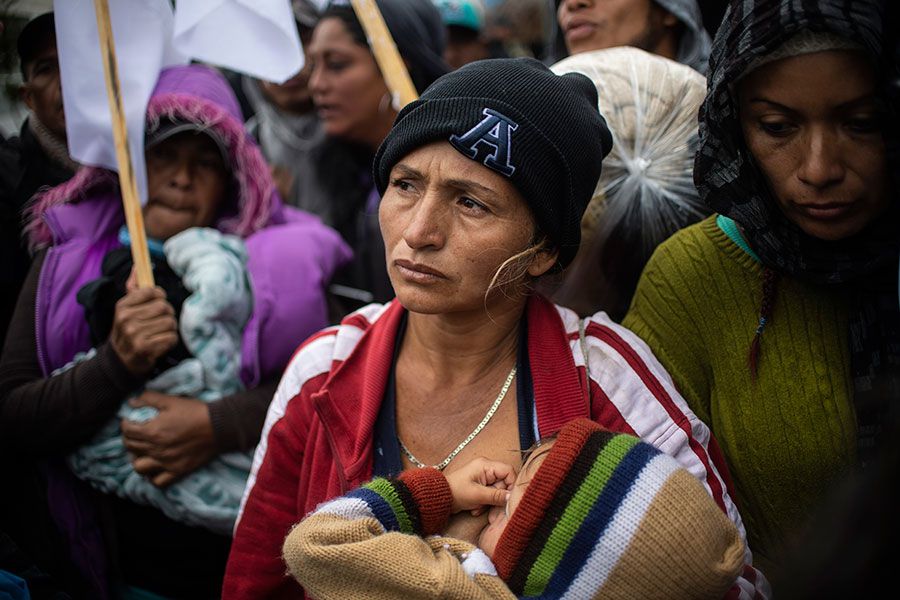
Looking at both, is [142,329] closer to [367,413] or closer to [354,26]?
[367,413]

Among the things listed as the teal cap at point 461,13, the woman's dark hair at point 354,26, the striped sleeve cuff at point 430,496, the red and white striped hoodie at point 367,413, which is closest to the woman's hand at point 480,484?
the striped sleeve cuff at point 430,496

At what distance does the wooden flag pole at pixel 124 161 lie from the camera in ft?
7.85

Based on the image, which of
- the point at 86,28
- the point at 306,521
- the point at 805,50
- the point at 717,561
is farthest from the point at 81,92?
the point at 717,561

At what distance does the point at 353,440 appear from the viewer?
6.25ft

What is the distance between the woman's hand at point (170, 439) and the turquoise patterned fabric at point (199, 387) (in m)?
0.03

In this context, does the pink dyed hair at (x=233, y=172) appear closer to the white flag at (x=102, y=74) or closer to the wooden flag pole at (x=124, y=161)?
the white flag at (x=102, y=74)

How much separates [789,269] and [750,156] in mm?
293

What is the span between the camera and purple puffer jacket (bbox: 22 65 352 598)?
8.42 feet

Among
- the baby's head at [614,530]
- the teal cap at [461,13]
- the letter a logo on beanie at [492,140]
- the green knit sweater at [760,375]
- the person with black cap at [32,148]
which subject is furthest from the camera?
the teal cap at [461,13]

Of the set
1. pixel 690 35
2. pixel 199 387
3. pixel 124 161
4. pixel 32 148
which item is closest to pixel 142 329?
pixel 199 387

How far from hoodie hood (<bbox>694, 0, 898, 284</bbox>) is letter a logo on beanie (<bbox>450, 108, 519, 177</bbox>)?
539mm

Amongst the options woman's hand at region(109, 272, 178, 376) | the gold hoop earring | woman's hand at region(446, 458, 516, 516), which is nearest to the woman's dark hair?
the gold hoop earring

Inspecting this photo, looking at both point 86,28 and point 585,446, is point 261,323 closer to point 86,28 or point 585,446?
point 86,28

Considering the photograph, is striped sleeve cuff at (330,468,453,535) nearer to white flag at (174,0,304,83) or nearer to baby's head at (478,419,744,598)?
baby's head at (478,419,744,598)
